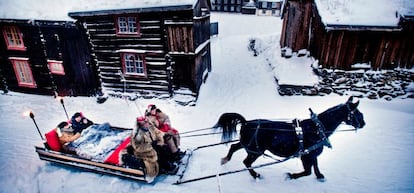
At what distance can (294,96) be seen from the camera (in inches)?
477

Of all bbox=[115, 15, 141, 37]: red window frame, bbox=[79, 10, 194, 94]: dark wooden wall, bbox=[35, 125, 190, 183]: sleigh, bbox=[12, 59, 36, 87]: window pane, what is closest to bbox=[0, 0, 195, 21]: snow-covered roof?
bbox=[79, 10, 194, 94]: dark wooden wall

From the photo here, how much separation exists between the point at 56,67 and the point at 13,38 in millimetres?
2781

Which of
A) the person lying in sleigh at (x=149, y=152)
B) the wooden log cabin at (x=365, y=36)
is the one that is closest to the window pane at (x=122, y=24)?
the person lying in sleigh at (x=149, y=152)

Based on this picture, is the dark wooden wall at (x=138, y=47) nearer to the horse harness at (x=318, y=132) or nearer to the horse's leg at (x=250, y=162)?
the horse's leg at (x=250, y=162)

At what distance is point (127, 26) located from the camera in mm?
11664

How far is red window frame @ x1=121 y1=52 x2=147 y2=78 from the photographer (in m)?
12.2

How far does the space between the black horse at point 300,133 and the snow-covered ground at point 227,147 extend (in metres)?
1.00

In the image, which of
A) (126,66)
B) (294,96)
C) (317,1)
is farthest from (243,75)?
(126,66)

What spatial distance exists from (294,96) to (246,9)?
30200 millimetres

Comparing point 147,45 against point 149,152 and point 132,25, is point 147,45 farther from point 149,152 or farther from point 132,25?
point 149,152

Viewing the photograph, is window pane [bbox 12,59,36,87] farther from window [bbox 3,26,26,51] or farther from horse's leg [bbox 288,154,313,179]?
horse's leg [bbox 288,154,313,179]

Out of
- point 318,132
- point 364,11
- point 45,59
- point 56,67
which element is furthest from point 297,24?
point 45,59

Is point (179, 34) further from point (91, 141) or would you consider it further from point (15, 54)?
point (15, 54)

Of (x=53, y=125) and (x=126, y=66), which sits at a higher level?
(x=126, y=66)
